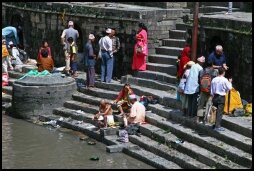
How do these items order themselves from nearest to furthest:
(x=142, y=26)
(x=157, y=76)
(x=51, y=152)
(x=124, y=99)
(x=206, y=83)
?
(x=206, y=83)
(x=51, y=152)
(x=124, y=99)
(x=157, y=76)
(x=142, y=26)

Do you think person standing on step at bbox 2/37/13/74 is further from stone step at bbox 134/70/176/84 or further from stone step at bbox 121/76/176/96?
stone step at bbox 134/70/176/84

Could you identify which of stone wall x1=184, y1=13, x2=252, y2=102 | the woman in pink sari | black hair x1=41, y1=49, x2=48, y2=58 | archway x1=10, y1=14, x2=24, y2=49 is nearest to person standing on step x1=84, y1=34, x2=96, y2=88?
the woman in pink sari

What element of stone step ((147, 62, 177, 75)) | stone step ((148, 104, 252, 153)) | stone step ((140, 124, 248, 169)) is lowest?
stone step ((140, 124, 248, 169))

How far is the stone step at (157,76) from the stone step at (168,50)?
35.2 inches

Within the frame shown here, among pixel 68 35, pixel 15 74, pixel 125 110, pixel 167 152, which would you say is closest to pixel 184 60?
pixel 125 110

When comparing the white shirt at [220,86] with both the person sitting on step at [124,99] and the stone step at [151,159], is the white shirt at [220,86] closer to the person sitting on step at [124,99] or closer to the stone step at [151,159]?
the stone step at [151,159]

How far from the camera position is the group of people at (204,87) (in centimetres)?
1562

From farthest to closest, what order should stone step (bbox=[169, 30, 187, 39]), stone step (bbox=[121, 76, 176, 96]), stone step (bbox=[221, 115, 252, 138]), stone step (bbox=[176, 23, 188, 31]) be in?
1. stone step (bbox=[176, 23, 188, 31])
2. stone step (bbox=[169, 30, 187, 39])
3. stone step (bbox=[121, 76, 176, 96])
4. stone step (bbox=[221, 115, 252, 138])

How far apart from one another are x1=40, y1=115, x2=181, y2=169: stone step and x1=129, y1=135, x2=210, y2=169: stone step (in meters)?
0.11

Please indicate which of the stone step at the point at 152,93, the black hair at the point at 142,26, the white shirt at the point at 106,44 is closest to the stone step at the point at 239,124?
the stone step at the point at 152,93

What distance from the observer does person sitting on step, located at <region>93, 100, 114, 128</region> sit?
60.1ft

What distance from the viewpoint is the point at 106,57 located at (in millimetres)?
20875

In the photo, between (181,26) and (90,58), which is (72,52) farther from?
(181,26)

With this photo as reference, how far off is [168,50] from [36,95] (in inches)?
161
